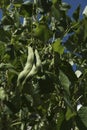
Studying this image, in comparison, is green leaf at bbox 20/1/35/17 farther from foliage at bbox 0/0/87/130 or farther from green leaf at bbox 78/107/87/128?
green leaf at bbox 78/107/87/128

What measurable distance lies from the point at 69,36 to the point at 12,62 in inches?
9.6

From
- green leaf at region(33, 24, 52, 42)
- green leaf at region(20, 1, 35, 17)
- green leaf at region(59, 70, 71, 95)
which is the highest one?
green leaf at region(20, 1, 35, 17)

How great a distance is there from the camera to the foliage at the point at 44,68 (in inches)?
47.6

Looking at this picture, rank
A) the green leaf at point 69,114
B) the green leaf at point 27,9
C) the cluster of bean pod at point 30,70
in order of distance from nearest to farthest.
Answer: the cluster of bean pod at point 30,70 < the green leaf at point 69,114 < the green leaf at point 27,9

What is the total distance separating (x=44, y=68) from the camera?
124 cm

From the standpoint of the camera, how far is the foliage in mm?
1210

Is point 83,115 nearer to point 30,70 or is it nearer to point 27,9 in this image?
point 30,70

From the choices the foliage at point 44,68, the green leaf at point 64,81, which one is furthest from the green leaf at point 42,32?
the green leaf at point 64,81

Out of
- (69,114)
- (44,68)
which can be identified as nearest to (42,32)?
(44,68)

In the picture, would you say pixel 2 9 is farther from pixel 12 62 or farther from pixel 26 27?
pixel 12 62

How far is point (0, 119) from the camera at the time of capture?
126 cm

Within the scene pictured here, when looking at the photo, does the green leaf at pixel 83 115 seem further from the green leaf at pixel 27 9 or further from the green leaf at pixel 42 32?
the green leaf at pixel 27 9

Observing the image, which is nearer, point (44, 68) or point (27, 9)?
point (44, 68)

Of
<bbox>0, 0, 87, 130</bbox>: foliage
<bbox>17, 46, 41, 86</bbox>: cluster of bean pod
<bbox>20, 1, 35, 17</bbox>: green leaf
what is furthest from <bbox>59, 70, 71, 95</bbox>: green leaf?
<bbox>20, 1, 35, 17</bbox>: green leaf
